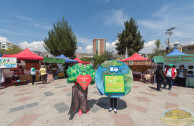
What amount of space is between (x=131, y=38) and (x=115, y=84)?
24320mm

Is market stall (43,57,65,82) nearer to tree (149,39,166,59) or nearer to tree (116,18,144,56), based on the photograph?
tree (116,18,144,56)

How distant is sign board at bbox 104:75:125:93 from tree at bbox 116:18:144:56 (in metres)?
23.5

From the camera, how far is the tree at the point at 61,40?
1722 centimetres

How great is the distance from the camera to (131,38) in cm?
2391

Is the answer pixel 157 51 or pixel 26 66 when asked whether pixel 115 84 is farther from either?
pixel 157 51

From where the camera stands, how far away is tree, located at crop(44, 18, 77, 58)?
17.2 meters

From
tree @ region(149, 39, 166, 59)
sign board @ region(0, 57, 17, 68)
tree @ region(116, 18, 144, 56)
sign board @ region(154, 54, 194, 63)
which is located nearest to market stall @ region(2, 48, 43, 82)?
sign board @ region(0, 57, 17, 68)

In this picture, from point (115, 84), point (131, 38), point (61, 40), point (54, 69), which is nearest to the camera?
point (115, 84)

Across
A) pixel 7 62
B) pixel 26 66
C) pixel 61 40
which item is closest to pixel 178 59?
pixel 7 62

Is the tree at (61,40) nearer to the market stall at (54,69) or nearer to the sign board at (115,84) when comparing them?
the market stall at (54,69)

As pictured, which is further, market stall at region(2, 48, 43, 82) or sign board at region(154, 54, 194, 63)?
market stall at region(2, 48, 43, 82)

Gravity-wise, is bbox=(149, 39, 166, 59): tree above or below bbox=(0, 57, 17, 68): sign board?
above

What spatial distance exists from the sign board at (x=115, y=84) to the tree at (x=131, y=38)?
77.2 feet

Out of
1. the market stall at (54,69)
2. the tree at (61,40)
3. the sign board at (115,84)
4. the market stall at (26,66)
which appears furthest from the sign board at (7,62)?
the tree at (61,40)
